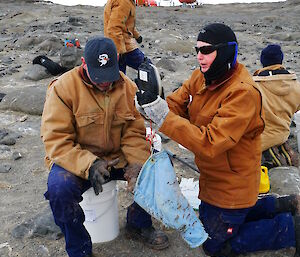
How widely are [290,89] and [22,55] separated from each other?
828 centimetres

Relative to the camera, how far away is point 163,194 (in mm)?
2465

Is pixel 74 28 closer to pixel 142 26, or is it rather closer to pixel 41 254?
pixel 142 26

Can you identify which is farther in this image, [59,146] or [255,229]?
[255,229]

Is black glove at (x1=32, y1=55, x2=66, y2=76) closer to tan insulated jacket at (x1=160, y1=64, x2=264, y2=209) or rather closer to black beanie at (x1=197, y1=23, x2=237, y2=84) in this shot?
tan insulated jacket at (x1=160, y1=64, x2=264, y2=209)

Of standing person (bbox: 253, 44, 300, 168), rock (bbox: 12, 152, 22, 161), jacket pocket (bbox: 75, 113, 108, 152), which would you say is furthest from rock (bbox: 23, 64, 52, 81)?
jacket pocket (bbox: 75, 113, 108, 152)

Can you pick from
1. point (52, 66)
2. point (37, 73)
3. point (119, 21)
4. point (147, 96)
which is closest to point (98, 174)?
Result: point (147, 96)

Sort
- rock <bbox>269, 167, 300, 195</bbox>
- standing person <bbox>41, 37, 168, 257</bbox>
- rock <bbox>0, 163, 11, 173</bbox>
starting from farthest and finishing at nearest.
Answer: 1. rock <bbox>0, 163, 11, 173</bbox>
2. rock <bbox>269, 167, 300, 195</bbox>
3. standing person <bbox>41, 37, 168, 257</bbox>

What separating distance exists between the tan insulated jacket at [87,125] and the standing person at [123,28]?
3.06 m

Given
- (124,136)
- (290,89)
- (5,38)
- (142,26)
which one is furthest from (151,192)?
(142,26)

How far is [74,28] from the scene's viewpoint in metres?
14.6

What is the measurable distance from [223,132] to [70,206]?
112cm

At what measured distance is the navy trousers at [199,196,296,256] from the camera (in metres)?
2.82

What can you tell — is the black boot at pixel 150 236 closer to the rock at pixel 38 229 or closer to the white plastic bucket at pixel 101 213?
the white plastic bucket at pixel 101 213

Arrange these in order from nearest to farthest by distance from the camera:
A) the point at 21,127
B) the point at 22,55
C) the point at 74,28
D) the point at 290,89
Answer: the point at 290,89, the point at 21,127, the point at 22,55, the point at 74,28
